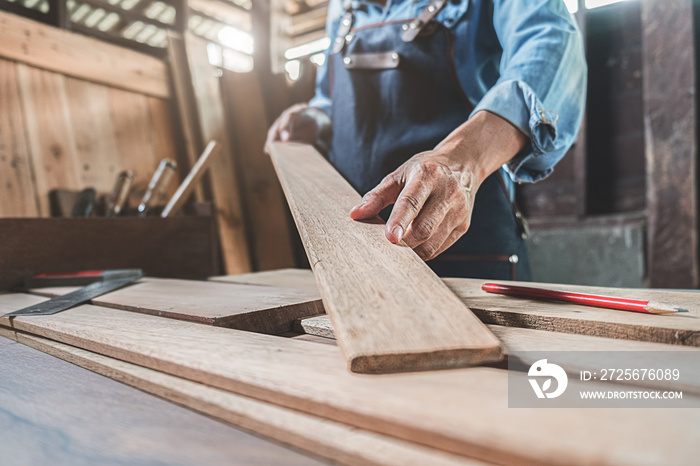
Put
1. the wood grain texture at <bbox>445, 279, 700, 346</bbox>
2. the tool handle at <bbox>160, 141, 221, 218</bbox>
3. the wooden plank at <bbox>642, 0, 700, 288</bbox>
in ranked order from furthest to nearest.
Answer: the wooden plank at <bbox>642, 0, 700, 288</bbox> < the tool handle at <bbox>160, 141, 221, 218</bbox> < the wood grain texture at <bbox>445, 279, 700, 346</bbox>

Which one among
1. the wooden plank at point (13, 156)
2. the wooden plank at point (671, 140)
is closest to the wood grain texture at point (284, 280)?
the wooden plank at point (13, 156)

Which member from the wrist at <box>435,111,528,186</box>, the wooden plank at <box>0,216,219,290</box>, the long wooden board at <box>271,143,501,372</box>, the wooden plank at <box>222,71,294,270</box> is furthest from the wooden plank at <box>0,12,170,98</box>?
the wrist at <box>435,111,528,186</box>

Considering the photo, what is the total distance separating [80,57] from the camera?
2.46 metres

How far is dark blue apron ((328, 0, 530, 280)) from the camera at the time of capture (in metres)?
1.27

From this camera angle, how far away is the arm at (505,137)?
0.80 metres

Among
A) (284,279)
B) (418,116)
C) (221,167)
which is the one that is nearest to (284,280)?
(284,279)

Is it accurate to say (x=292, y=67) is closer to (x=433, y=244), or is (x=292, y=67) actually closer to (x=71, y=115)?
(x=71, y=115)

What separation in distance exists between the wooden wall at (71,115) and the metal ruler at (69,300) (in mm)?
1542

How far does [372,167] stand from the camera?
1.40 metres

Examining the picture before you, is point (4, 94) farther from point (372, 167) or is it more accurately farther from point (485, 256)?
point (485, 256)

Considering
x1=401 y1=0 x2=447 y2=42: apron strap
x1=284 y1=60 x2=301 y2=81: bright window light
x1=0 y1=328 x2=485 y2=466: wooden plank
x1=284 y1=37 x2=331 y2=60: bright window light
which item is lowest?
x1=0 y1=328 x2=485 y2=466: wooden plank

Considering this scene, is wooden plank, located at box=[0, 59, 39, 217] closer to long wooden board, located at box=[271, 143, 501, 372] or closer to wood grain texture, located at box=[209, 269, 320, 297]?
wood grain texture, located at box=[209, 269, 320, 297]

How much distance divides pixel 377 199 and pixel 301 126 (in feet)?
3.25

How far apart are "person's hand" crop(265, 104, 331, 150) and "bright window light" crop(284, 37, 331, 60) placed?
2.53 m
